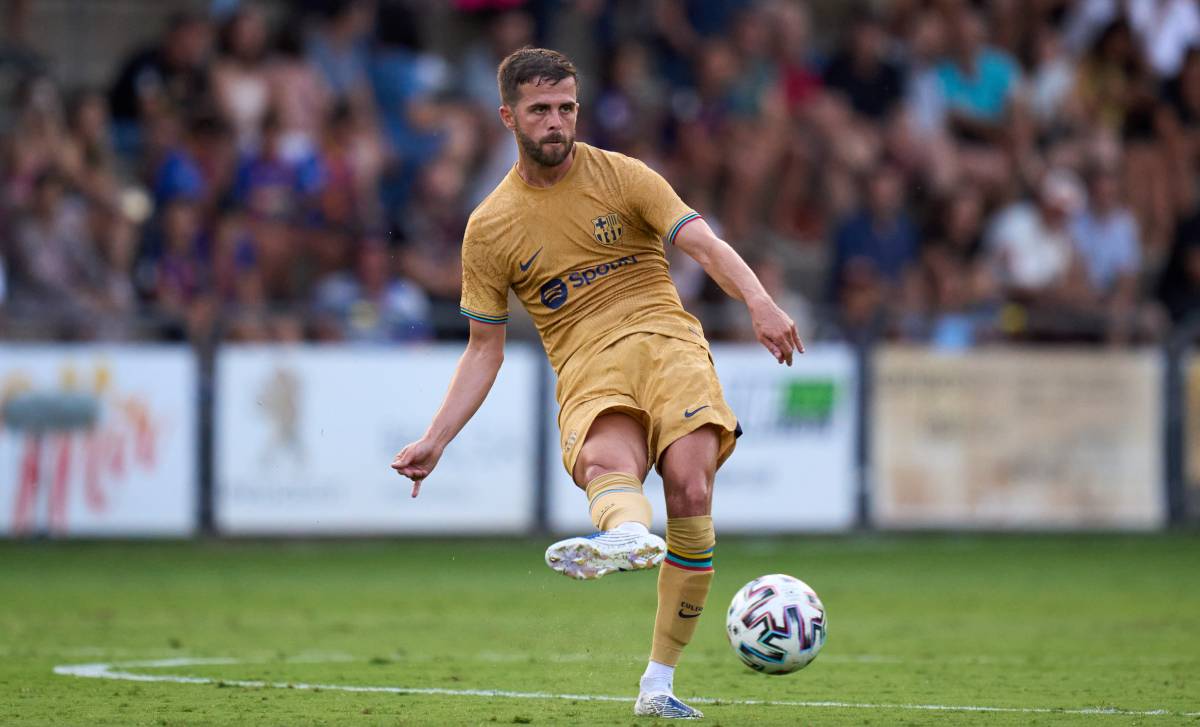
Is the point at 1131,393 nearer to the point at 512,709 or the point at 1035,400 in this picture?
the point at 1035,400

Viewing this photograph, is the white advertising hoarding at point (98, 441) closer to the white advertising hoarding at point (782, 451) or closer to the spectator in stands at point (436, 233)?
the spectator in stands at point (436, 233)

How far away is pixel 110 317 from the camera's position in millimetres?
15422

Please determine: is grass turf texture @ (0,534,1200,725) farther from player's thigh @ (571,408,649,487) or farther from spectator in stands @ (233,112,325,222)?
spectator in stands @ (233,112,325,222)

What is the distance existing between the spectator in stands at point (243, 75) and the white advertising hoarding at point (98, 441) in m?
2.56

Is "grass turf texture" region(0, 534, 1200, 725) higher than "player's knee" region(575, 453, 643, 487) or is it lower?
lower

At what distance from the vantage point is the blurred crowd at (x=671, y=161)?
626 inches

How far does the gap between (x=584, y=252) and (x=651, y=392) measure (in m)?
0.61

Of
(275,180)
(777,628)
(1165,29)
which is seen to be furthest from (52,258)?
(1165,29)

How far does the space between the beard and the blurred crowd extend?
29.6ft

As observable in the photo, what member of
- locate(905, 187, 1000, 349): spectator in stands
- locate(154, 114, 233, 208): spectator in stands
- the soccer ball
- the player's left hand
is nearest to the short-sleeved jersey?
the player's left hand

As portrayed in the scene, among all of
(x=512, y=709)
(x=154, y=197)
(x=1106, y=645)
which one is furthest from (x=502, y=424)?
(x=512, y=709)

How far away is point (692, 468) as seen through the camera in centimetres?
686

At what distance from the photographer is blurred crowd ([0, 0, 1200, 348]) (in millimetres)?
15906

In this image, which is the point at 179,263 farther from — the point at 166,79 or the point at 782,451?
the point at 782,451
